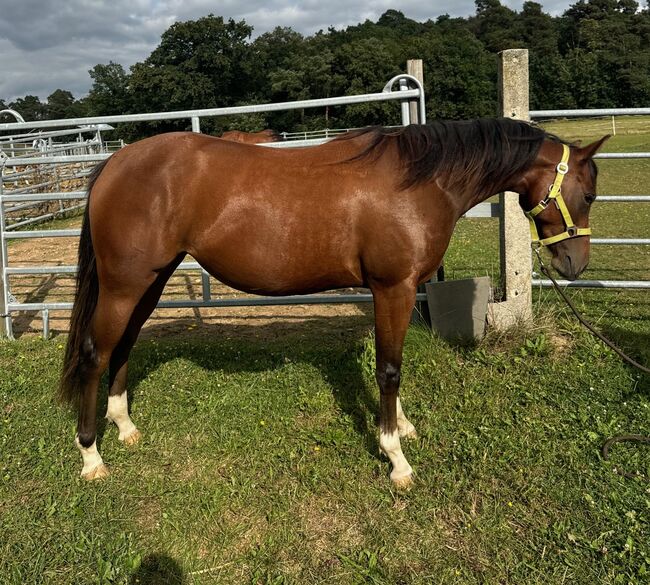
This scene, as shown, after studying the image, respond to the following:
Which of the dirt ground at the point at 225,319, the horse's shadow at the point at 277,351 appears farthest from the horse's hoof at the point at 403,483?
the dirt ground at the point at 225,319

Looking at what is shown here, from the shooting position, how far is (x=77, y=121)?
4457 millimetres

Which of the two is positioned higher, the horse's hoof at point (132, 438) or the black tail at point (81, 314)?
the black tail at point (81, 314)

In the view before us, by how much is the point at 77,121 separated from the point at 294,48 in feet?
234

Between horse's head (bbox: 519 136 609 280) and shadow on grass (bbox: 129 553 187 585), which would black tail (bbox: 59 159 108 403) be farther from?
horse's head (bbox: 519 136 609 280)

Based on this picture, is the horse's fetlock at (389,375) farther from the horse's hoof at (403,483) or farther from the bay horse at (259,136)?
the bay horse at (259,136)

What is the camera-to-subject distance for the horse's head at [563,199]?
Result: 2.69 metres

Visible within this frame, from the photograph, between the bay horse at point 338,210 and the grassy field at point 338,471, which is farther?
the bay horse at point 338,210

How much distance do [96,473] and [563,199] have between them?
3.03 metres

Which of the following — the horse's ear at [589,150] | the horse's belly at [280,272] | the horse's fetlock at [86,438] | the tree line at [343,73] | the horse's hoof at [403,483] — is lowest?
the horse's hoof at [403,483]

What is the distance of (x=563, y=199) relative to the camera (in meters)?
2.70

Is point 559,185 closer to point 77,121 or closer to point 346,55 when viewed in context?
point 77,121

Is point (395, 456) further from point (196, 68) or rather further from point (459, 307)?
point (196, 68)

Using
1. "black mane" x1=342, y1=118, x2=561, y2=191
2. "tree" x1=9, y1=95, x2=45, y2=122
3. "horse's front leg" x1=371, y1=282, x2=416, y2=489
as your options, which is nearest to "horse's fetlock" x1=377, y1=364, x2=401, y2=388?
"horse's front leg" x1=371, y1=282, x2=416, y2=489

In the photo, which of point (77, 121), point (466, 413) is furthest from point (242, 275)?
point (77, 121)
